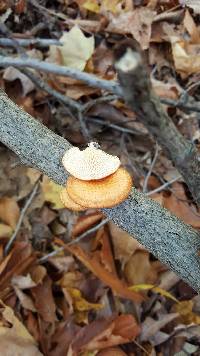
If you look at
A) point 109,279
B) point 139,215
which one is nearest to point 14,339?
point 109,279

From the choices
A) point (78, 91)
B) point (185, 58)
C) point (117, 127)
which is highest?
point (185, 58)

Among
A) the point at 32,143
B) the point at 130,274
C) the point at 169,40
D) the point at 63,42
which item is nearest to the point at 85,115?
the point at 63,42

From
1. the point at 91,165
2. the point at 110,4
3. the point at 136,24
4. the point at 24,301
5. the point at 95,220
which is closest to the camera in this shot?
the point at 91,165

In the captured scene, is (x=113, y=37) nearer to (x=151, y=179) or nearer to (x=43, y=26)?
(x=43, y=26)

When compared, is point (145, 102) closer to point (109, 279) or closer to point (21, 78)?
point (109, 279)

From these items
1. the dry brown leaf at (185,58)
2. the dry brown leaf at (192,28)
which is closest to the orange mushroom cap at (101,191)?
the dry brown leaf at (185,58)

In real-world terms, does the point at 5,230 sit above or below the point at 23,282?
above

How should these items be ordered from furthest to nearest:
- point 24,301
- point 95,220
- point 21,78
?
point 21,78, point 95,220, point 24,301

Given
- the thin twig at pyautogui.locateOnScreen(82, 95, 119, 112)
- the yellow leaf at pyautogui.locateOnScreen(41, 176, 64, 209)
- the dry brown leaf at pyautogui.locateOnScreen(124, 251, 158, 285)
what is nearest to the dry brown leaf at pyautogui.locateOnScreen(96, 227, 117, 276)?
the dry brown leaf at pyautogui.locateOnScreen(124, 251, 158, 285)
